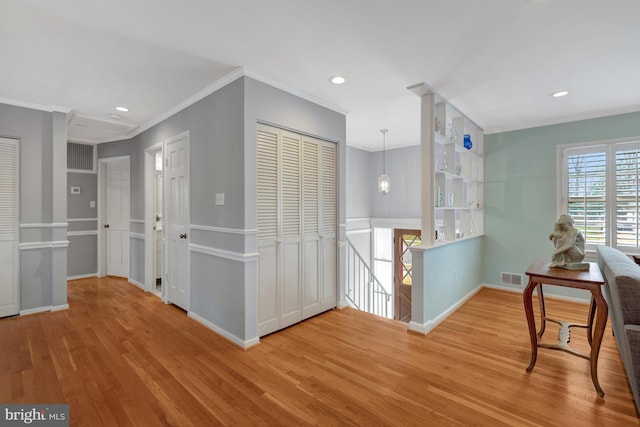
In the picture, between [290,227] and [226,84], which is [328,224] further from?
[226,84]

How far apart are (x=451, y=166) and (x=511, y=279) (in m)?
2.25

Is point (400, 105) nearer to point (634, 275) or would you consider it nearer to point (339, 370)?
point (634, 275)

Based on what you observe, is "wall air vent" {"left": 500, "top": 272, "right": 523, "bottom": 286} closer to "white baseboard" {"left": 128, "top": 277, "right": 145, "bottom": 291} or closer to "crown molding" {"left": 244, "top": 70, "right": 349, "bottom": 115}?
"crown molding" {"left": 244, "top": 70, "right": 349, "bottom": 115}

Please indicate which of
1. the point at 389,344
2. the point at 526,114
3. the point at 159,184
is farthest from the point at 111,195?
the point at 526,114

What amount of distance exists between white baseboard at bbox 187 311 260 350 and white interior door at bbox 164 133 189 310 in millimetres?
322

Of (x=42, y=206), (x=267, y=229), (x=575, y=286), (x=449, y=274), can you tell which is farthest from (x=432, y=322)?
(x=42, y=206)

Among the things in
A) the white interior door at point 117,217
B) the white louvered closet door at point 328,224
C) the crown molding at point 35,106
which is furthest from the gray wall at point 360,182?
the crown molding at point 35,106

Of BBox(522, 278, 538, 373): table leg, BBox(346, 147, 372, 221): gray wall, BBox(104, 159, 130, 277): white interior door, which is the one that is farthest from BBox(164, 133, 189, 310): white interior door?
BBox(522, 278, 538, 373): table leg

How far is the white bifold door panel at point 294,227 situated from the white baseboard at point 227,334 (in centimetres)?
18

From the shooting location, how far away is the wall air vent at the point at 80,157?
17.3 ft

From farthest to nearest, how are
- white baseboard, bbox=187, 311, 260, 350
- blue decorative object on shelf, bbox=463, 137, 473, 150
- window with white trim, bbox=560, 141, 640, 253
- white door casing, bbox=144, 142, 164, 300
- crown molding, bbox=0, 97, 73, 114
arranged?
white door casing, bbox=144, 142, 164, 300 < blue decorative object on shelf, bbox=463, 137, 473, 150 < window with white trim, bbox=560, 141, 640, 253 < crown molding, bbox=0, 97, 73, 114 < white baseboard, bbox=187, 311, 260, 350

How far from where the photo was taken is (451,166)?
3.65m

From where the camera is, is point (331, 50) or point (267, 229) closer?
point (331, 50)

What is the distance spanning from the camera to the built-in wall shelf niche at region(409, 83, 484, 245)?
10.3 ft
